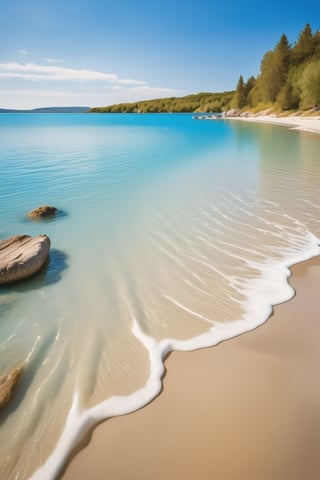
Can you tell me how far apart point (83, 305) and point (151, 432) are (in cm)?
293

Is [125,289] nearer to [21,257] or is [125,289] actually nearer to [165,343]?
[165,343]

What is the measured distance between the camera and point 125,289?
5.96 meters

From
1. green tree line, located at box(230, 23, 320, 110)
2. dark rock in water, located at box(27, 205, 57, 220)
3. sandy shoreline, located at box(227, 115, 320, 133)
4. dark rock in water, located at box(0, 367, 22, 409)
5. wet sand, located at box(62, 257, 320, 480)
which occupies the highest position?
green tree line, located at box(230, 23, 320, 110)

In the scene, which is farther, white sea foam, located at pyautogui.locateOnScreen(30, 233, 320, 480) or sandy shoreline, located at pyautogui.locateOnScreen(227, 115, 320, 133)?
sandy shoreline, located at pyautogui.locateOnScreen(227, 115, 320, 133)

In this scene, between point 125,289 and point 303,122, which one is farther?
point 303,122

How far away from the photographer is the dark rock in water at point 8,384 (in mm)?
3465

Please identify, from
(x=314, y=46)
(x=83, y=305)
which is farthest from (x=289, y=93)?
(x=83, y=305)

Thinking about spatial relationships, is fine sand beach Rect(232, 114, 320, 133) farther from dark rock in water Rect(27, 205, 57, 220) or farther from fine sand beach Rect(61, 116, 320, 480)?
fine sand beach Rect(61, 116, 320, 480)

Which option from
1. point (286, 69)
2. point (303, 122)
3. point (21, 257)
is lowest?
point (21, 257)

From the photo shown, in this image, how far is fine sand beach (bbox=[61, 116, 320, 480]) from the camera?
109 inches

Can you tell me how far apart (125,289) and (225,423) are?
335cm

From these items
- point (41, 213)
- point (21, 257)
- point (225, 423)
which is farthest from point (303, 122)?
point (225, 423)

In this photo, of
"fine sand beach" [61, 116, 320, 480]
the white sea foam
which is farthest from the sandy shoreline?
"fine sand beach" [61, 116, 320, 480]

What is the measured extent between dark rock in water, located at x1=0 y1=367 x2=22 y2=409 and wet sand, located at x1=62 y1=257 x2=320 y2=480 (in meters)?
1.22
